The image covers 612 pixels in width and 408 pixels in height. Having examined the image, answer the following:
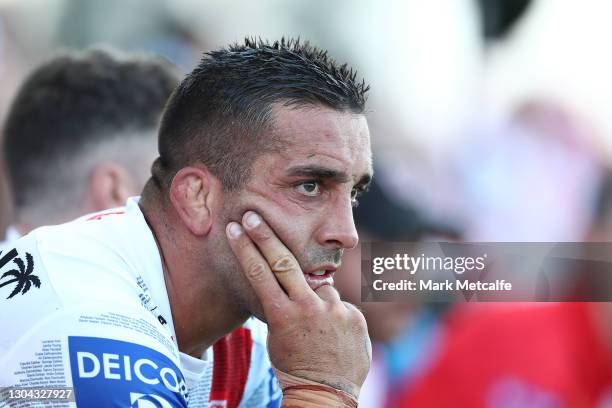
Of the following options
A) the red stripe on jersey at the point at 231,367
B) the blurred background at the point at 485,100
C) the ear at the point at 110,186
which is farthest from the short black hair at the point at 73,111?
the red stripe on jersey at the point at 231,367

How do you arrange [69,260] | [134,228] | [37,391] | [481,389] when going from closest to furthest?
1. [37,391]
2. [69,260]
3. [134,228]
4. [481,389]

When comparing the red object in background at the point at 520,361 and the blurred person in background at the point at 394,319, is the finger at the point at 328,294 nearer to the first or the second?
the blurred person in background at the point at 394,319

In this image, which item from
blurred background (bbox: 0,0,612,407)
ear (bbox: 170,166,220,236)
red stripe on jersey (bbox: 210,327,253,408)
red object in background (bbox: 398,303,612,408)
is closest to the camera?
ear (bbox: 170,166,220,236)

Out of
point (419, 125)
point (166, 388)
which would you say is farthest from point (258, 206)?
point (419, 125)

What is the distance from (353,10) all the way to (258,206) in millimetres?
2625

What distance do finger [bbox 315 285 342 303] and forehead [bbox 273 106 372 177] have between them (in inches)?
13.4

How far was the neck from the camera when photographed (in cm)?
279

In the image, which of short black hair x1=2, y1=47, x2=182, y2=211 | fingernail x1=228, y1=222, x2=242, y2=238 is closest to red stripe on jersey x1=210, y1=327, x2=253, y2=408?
fingernail x1=228, y1=222, x2=242, y2=238

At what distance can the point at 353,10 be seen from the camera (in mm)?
5078

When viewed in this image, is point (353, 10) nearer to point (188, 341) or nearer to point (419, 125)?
point (419, 125)

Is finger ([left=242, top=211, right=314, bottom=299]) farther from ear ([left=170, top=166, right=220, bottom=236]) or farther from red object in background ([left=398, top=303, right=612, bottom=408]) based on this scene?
red object in background ([left=398, top=303, right=612, bottom=408])

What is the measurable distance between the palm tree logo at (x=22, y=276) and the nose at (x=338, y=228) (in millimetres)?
798

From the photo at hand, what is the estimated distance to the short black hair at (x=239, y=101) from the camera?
108 inches

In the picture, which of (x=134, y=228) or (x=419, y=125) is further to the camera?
(x=419, y=125)
